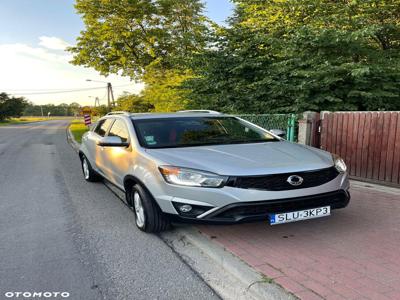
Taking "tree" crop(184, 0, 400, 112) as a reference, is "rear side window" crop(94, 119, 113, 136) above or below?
below

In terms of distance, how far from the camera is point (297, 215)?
12.0 ft

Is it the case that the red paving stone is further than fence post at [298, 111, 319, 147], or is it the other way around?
fence post at [298, 111, 319, 147]

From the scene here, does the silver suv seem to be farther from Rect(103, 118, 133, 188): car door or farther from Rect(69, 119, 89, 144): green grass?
Rect(69, 119, 89, 144): green grass

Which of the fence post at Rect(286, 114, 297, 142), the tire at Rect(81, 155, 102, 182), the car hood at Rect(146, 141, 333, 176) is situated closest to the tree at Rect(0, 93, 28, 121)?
the tire at Rect(81, 155, 102, 182)

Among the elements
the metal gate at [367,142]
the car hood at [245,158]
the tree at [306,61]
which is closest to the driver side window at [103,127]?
the car hood at [245,158]

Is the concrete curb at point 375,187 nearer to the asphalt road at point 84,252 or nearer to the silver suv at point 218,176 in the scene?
the silver suv at point 218,176

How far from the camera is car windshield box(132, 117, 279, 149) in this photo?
459 centimetres

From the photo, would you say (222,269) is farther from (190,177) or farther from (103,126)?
(103,126)

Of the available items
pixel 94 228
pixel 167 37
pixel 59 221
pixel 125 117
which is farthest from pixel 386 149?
pixel 167 37

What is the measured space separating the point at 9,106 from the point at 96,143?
201 ft

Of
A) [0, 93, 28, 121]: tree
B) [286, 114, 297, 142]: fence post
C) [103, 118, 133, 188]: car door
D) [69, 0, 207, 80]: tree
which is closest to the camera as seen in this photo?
[103, 118, 133, 188]: car door

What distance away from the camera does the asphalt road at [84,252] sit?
10.00 ft

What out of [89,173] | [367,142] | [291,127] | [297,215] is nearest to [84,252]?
[297,215]

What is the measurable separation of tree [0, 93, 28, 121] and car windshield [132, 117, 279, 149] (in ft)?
201
